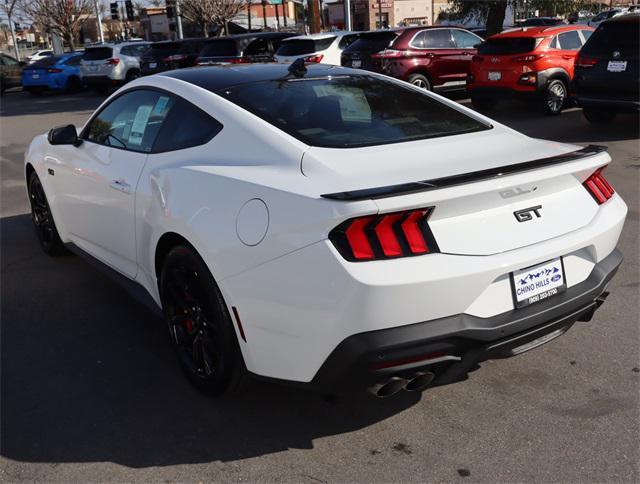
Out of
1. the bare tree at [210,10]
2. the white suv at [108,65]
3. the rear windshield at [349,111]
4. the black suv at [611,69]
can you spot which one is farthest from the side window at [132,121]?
the bare tree at [210,10]

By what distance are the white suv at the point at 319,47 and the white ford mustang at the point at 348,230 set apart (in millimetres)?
12934

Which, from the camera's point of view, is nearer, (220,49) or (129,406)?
(129,406)

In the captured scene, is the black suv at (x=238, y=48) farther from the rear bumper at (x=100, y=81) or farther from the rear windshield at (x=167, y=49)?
the rear bumper at (x=100, y=81)

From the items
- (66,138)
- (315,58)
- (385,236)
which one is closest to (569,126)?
(315,58)

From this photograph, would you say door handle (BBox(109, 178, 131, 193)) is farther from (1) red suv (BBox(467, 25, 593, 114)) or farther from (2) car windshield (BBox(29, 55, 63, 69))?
(2) car windshield (BBox(29, 55, 63, 69))

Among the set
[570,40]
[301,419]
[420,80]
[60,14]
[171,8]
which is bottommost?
[301,419]

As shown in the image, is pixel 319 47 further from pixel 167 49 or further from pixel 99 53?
pixel 99 53

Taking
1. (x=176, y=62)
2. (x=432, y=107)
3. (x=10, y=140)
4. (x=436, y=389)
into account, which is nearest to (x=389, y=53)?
(x=10, y=140)

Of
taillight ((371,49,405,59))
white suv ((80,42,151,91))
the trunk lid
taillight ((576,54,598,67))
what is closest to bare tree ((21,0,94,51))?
white suv ((80,42,151,91))

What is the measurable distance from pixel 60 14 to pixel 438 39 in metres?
27.7

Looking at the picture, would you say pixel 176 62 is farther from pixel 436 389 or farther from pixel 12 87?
pixel 436 389

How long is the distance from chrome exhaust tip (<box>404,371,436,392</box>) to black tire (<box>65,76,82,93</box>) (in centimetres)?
2593

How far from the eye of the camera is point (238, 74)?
4.00 m

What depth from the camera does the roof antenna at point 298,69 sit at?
402cm
